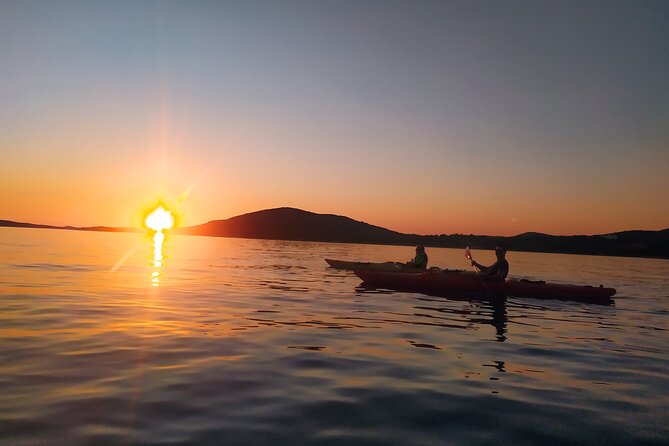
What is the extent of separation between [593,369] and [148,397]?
8.45m

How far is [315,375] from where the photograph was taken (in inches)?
313

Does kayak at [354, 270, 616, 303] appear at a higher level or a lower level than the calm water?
higher

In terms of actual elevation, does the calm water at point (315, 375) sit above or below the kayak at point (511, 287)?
below

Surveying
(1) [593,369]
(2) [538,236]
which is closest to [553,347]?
(1) [593,369]

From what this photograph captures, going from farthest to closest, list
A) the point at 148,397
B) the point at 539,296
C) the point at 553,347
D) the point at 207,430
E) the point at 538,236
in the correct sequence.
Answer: the point at 538,236 < the point at 539,296 < the point at 553,347 < the point at 148,397 < the point at 207,430

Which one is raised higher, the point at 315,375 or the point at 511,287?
the point at 511,287

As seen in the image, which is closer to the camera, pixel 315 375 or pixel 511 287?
pixel 315 375

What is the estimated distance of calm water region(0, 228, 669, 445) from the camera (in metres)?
5.59

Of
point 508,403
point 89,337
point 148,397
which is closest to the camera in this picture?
point 148,397

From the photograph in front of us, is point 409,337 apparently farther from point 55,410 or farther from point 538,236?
point 538,236

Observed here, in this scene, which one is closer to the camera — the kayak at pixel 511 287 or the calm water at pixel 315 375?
the calm water at pixel 315 375

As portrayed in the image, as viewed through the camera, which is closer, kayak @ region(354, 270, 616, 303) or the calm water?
the calm water

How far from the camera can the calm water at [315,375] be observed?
5590mm

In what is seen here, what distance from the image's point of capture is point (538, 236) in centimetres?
17838
